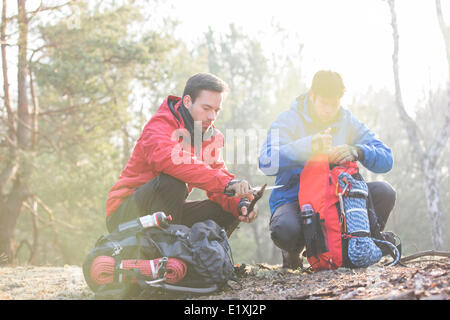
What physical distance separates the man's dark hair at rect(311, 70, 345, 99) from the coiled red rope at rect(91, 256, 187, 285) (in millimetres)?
1708

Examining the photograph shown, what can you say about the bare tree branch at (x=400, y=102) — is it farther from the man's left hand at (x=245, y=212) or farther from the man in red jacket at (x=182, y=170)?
the man's left hand at (x=245, y=212)

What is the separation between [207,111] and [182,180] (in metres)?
0.58

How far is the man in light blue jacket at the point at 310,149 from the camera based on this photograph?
11.0 ft

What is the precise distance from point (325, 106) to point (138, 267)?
1.89 meters

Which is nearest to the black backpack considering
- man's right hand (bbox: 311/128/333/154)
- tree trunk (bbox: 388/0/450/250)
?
man's right hand (bbox: 311/128/333/154)

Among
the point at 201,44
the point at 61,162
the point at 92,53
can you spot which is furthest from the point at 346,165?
the point at 201,44

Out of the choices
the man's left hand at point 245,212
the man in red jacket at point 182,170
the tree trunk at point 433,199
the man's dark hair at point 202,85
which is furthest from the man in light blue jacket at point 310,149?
the tree trunk at point 433,199

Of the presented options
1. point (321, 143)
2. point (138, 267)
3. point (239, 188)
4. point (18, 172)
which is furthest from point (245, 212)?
point (18, 172)

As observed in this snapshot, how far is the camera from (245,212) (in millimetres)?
3242

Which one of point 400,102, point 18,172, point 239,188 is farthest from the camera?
point 400,102

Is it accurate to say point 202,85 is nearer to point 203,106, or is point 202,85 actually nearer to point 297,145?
point 203,106

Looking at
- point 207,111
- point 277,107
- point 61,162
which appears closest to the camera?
point 207,111
